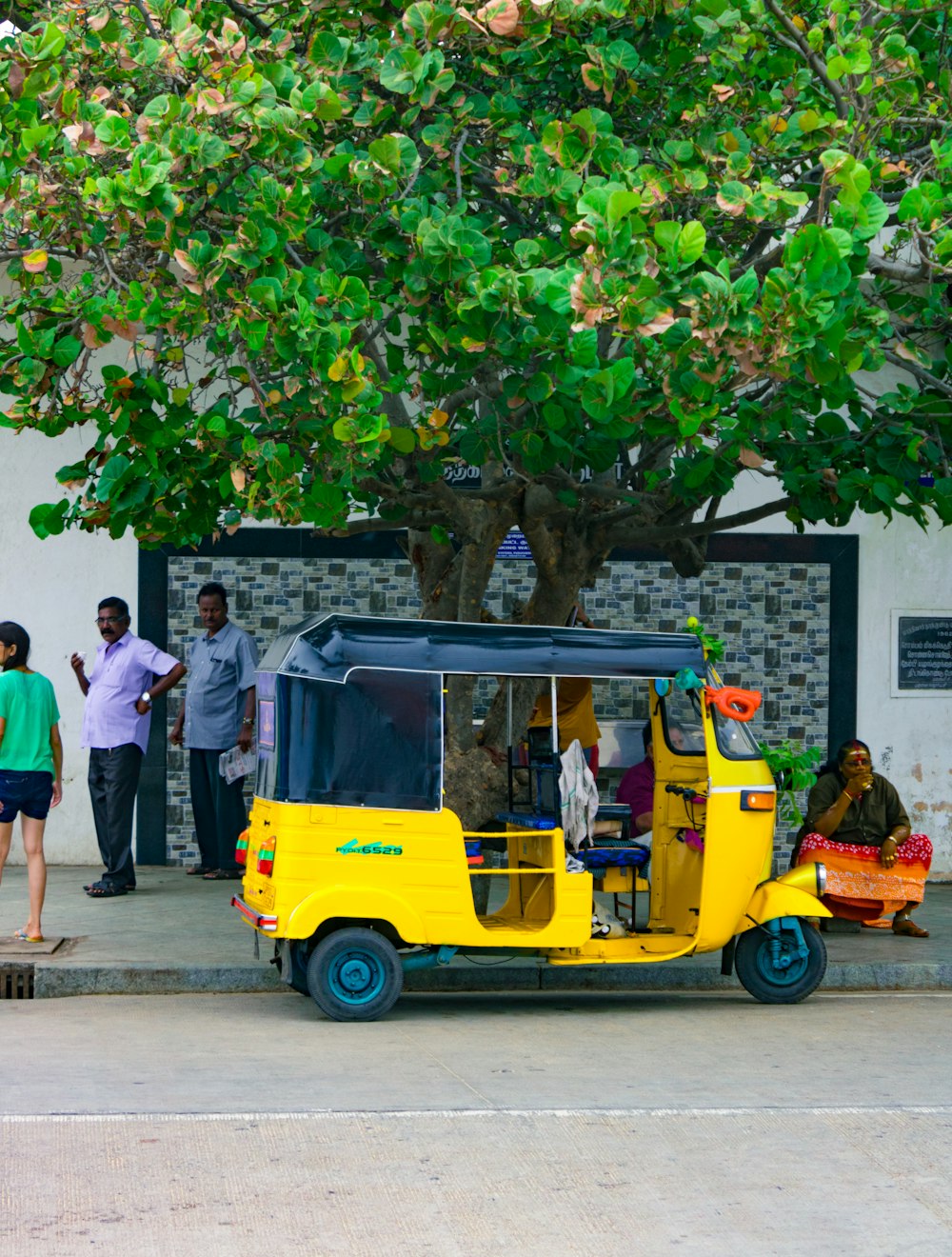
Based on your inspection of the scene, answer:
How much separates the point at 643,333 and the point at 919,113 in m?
3.22

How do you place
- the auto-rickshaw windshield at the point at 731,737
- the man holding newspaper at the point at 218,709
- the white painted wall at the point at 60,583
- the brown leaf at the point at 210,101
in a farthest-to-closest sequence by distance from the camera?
the white painted wall at the point at 60,583 → the man holding newspaper at the point at 218,709 → the auto-rickshaw windshield at the point at 731,737 → the brown leaf at the point at 210,101

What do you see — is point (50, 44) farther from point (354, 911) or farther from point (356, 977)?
point (356, 977)

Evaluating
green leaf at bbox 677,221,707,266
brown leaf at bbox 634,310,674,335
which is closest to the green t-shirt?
brown leaf at bbox 634,310,674,335

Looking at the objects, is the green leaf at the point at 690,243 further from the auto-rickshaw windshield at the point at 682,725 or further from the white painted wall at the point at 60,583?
the white painted wall at the point at 60,583

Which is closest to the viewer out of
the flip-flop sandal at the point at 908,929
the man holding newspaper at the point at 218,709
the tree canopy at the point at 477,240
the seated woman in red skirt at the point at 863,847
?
the tree canopy at the point at 477,240

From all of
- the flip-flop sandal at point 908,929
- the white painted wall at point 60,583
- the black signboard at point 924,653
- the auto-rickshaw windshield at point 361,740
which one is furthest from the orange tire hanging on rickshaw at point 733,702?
the black signboard at point 924,653

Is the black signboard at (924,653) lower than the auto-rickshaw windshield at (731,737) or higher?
higher

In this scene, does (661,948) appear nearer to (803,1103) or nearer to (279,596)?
(803,1103)

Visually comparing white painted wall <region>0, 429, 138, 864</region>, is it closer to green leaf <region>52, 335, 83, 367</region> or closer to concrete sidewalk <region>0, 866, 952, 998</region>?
concrete sidewalk <region>0, 866, 952, 998</region>

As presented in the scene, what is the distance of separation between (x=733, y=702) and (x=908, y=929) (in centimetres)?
334

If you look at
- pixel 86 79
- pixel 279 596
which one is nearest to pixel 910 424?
pixel 86 79

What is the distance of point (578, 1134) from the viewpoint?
242 inches

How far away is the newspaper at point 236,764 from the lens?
12.4 meters

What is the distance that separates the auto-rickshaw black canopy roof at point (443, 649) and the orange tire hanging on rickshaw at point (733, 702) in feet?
1.68
